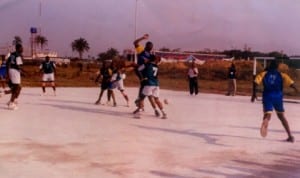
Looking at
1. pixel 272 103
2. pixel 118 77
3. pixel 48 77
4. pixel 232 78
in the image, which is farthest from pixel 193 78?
pixel 272 103

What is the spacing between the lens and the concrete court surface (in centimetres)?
754

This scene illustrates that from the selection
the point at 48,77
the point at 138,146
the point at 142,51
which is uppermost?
the point at 142,51

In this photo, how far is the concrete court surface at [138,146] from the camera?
24.7 ft

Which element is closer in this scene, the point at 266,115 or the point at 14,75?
the point at 266,115

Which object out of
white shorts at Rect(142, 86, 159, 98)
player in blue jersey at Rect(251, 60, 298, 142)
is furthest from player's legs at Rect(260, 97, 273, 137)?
white shorts at Rect(142, 86, 159, 98)

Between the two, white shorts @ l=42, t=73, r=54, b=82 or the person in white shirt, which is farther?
the person in white shirt

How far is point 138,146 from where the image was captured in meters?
9.52

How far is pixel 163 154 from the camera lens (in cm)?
884

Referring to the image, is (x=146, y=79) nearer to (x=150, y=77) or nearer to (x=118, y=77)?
(x=150, y=77)

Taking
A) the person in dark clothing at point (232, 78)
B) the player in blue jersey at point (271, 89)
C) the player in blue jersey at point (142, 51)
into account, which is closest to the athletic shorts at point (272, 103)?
the player in blue jersey at point (271, 89)

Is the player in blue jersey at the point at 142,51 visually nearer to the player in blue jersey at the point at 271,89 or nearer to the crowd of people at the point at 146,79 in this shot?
the crowd of people at the point at 146,79

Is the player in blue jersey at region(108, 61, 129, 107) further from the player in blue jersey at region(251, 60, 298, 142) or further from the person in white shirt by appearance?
the person in white shirt

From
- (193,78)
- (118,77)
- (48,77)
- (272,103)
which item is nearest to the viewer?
(272,103)

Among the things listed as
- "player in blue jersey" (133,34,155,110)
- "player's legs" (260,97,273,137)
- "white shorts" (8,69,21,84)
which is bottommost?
"player's legs" (260,97,273,137)
